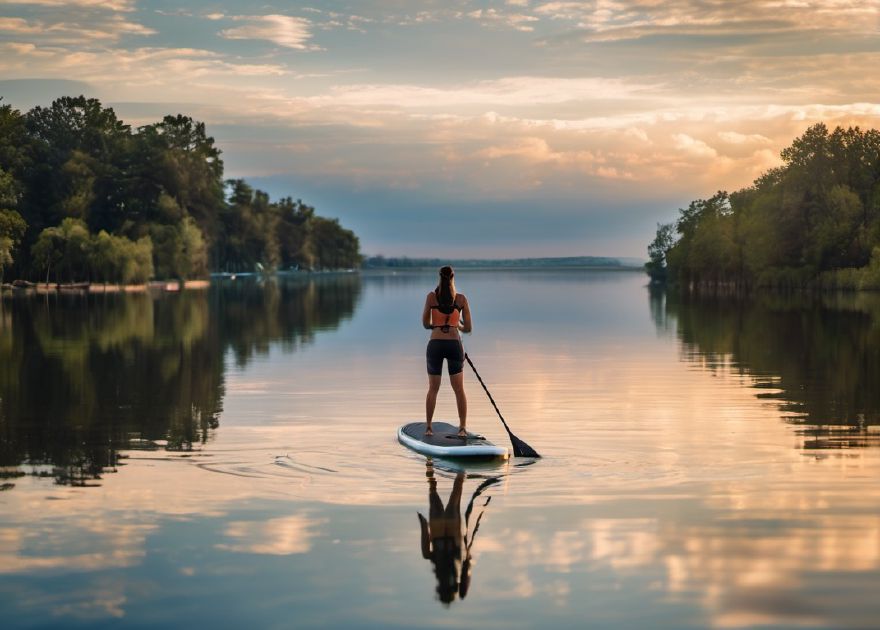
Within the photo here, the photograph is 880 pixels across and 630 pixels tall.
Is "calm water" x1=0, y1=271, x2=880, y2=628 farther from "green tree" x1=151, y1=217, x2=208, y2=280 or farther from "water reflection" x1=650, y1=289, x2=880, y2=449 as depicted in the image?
"green tree" x1=151, y1=217, x2=208, y2=280

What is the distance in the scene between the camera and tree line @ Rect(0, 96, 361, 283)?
111938mm

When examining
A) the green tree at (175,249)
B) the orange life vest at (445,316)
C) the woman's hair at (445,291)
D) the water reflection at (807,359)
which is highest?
the green tree at (175,249)

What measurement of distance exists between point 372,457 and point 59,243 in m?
102

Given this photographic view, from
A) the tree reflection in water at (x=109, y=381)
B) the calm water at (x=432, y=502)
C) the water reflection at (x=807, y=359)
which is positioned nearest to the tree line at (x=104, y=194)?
the tree reflection in water at (x=109, y=381)

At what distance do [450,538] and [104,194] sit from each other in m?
136

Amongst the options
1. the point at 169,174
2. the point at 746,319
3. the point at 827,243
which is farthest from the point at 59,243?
the point at 746,319

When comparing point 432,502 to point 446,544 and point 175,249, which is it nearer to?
point 446,544

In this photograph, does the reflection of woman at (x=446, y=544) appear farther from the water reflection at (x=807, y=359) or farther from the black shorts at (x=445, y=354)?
the water reflection at (x=807, y=359)

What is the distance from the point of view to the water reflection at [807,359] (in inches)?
762

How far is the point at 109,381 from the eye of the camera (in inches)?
1046

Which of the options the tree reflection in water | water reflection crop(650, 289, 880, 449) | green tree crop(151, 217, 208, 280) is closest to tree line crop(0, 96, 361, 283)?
green tree crop(151, 217, 208, 280)

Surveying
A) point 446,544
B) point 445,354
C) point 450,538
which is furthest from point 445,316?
point 446,544

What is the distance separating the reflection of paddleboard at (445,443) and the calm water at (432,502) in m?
0.21

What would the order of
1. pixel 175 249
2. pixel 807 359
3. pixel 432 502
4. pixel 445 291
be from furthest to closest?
pixel 175 249 → pixel 807 359 → pixel 445 291 → pixel 432 502
